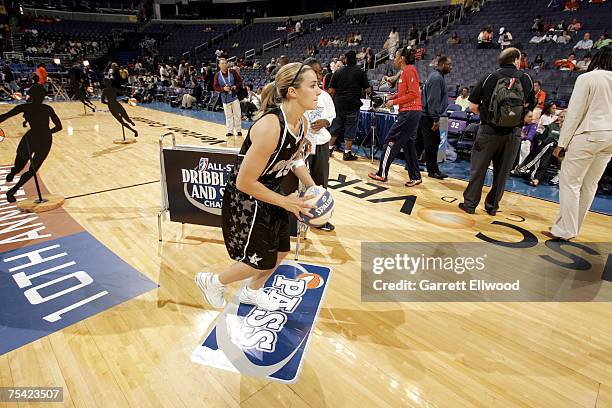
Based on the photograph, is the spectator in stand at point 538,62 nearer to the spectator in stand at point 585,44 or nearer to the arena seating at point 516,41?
the arena seating at point 516,41

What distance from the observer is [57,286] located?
2.60 metres

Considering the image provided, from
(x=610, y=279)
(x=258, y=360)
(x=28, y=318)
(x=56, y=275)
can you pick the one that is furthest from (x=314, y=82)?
(x=610, y=279)

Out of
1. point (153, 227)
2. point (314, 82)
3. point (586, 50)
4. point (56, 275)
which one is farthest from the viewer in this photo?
point (586, 50)

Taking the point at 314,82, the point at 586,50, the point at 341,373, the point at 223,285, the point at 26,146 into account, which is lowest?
the point at 341,373

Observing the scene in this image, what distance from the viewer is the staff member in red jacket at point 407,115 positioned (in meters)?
4.57

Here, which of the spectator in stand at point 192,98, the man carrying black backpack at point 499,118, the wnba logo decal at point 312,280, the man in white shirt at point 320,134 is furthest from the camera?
the spectator in stand at point 192,98

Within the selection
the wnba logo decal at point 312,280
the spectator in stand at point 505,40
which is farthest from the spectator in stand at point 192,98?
the wnba logo decal at point 312,280

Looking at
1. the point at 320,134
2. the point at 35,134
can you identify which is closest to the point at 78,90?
the point at 35,134

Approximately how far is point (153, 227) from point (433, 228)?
9.51ft

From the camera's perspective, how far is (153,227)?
368 centimetres

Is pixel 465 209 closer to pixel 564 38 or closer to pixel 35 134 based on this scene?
pixel 35 134

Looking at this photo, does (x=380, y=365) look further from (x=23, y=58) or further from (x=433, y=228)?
(x=23, y=58)

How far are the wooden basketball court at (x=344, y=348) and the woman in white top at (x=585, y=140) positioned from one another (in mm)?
403

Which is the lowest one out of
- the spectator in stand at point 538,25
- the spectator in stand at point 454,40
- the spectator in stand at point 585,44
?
the spectator in stand at point 585,44
